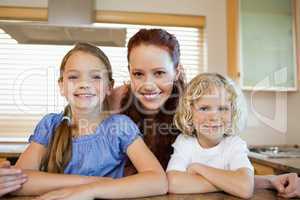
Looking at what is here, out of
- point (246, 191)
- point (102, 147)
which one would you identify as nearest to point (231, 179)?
point (246, 191)

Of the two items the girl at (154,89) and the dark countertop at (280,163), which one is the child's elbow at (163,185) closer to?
the girl at (154,89)

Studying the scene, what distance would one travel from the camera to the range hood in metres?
2.04

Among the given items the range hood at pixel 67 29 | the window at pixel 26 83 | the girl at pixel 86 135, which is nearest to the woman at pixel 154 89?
the girl at pixel 86 135

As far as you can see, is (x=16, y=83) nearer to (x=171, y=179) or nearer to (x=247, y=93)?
(x=247, y=93)

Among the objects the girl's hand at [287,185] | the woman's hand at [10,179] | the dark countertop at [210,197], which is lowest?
the dark countertop at [210,197]

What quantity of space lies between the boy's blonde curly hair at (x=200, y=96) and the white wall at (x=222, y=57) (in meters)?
1.67

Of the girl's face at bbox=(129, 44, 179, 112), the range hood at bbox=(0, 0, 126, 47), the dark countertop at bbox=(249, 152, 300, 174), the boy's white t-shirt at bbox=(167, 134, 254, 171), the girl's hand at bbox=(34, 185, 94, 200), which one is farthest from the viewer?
the range hood at bbox=(0, 0, 126, 47)

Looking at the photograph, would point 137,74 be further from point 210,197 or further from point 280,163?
point 280,163

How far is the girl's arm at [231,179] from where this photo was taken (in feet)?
2.31

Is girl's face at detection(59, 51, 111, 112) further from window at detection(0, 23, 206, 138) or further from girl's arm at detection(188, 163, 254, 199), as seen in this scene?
window at detection(0, 23, 206, 138)

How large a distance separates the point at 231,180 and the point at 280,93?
211 cm

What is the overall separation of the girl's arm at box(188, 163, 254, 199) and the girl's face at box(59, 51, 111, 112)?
13.4 inches

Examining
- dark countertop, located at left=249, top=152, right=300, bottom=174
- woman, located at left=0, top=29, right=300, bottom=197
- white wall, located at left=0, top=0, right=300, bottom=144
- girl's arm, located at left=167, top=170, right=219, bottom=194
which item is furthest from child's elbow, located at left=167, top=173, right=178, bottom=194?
white wall, located at left=0, top=0, right=300, bottom=144

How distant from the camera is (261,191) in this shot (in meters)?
0.76
